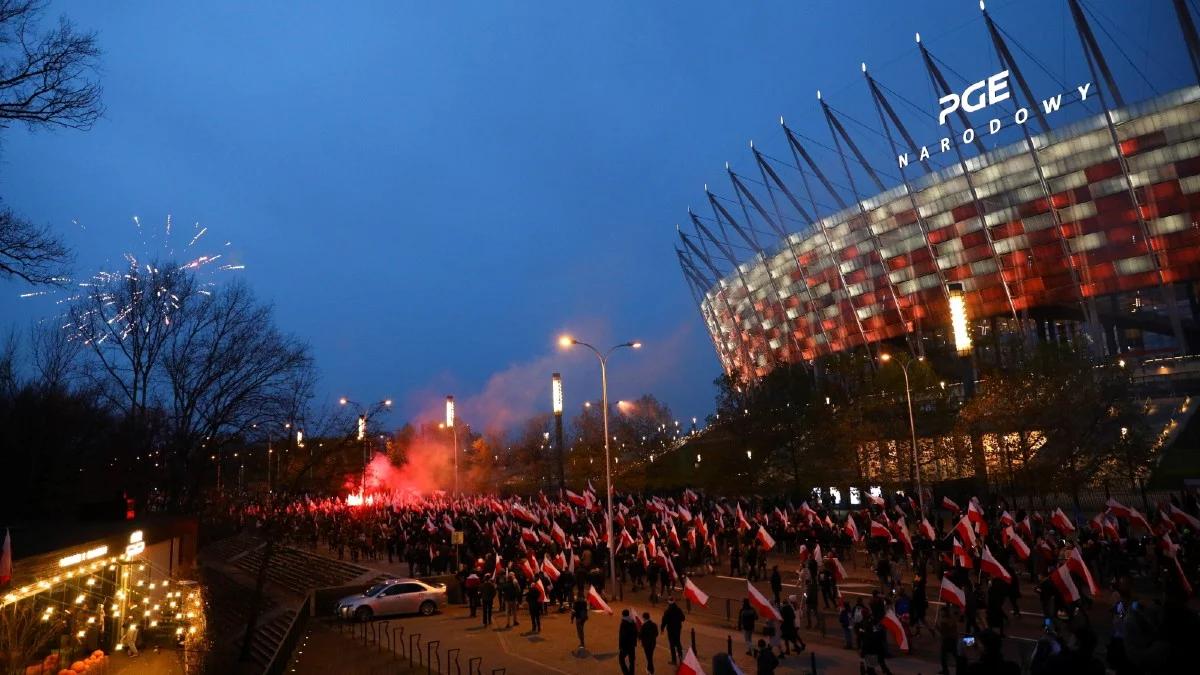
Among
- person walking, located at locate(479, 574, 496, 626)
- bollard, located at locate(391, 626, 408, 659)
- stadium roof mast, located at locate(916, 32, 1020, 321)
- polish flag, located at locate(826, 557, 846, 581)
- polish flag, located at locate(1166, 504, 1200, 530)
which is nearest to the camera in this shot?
bollard, located at locate(391, 626, 408, 659)

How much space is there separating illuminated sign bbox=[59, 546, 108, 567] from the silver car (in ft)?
27.9

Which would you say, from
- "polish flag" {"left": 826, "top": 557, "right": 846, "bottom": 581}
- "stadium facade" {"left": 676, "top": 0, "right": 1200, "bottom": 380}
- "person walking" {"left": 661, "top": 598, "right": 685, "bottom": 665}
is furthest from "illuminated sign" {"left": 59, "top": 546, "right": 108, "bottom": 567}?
"stadium facade" {"left": 676, "top": 0, "right": 1200, "bottom": 380}

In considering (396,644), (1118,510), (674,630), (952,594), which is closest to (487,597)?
(396,644)

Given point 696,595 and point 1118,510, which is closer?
point 696,595

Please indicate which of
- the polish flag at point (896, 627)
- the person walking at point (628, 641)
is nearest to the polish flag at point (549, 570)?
the person walking at point (628, 641)

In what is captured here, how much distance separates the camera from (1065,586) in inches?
592

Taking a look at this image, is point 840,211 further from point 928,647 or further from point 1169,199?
point 928,647

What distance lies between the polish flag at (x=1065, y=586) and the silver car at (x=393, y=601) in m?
17.5

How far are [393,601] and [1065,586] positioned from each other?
713 inches

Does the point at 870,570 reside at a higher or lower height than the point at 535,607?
lower

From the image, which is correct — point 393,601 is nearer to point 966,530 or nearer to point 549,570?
point 549,570

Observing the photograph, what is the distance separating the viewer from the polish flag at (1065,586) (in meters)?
15.0

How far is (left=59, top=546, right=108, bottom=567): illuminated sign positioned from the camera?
1450 centimetres

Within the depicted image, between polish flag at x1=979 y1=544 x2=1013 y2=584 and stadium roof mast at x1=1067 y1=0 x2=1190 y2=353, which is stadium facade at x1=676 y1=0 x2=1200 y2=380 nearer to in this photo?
stadium roof mast at x1=1067 y1=0 x2=1190 y2=353
